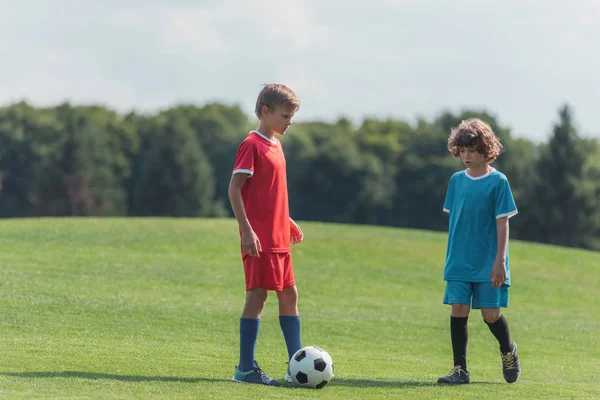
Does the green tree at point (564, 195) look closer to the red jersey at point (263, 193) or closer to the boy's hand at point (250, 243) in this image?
the red jersey at point (263, 193)

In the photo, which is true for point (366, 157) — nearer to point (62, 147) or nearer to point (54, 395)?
point (62, 147)

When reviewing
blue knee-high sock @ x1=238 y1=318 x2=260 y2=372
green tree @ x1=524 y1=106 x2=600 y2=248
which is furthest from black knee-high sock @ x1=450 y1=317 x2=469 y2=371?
green tree @ x1=524 y1=106 x2=600 y2=248

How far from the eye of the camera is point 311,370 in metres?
7.09

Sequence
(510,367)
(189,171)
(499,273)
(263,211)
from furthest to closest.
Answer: (189,171), (510,367), (499,273), (263,211)

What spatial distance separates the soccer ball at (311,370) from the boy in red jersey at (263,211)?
235mm

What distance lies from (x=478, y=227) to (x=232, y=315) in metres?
6.20

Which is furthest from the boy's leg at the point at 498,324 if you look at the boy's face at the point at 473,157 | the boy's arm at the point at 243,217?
the boy's arm at the point at 243,217

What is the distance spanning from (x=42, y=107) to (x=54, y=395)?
95852mm

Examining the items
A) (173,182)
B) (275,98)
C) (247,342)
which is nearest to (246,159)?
(275,98)

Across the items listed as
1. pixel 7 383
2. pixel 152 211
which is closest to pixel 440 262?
pixel 7 383

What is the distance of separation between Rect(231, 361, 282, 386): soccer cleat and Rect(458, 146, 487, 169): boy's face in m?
2.61

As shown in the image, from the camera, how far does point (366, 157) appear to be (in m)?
84.9

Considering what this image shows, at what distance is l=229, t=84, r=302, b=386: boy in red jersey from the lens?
724cm

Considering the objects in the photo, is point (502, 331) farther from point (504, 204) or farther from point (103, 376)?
point (103, 376)
